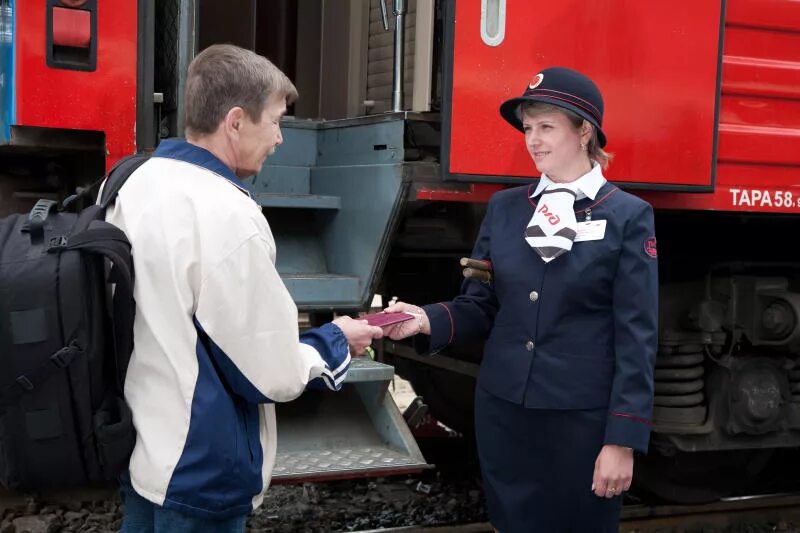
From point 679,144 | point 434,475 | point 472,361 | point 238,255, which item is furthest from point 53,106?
point 434,475

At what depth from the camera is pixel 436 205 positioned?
3812 millimetres

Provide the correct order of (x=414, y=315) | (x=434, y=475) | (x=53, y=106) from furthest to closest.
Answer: (x=434, y=475) → (x=53, y=106) → (x=414, y=315)

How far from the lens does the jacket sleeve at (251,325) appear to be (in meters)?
1.82

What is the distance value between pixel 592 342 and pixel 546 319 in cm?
13

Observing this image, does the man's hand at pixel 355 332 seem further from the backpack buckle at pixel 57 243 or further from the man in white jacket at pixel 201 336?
the backpack buckle at pixel 57 243

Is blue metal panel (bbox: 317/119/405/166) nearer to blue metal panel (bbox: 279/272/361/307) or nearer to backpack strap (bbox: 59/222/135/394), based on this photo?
blue metal panel (bbox: 279/272/361/307)

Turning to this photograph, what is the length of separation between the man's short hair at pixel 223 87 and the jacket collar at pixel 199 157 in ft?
0.16

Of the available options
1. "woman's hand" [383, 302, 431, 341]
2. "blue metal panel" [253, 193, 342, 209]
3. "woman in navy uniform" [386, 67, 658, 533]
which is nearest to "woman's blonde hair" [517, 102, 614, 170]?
"woman in navy uniform" [386, 67, 658, 533]

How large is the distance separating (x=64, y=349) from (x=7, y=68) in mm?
1535

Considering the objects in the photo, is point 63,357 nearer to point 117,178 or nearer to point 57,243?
point 57,243

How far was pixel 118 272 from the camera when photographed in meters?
1.79

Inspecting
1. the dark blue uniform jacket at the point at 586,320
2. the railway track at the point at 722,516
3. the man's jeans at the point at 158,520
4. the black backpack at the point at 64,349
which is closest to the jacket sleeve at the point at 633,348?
the dark blue uniform jacket at the point at 586,320

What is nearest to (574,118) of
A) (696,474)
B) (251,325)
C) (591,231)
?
(591,231)

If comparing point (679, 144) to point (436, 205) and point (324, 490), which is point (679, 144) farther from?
point (324, 490)
